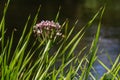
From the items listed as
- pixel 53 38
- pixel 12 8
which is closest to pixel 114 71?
pixel 53 38

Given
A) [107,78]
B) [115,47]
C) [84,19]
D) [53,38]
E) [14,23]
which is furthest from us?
[84,19]

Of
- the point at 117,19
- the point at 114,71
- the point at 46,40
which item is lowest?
the point at 117,19

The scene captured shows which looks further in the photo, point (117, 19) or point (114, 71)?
point (117, 19)

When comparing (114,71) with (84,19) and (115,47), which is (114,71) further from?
(84,19)

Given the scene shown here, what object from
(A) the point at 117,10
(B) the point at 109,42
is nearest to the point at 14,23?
(B) the point at 109,42

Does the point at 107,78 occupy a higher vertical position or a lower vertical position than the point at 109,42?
higher

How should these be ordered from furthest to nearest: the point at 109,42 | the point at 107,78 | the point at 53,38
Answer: the point at 109,42, the point at 53,38, the point at 107,78

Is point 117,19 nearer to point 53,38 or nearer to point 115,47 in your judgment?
point 115,47
